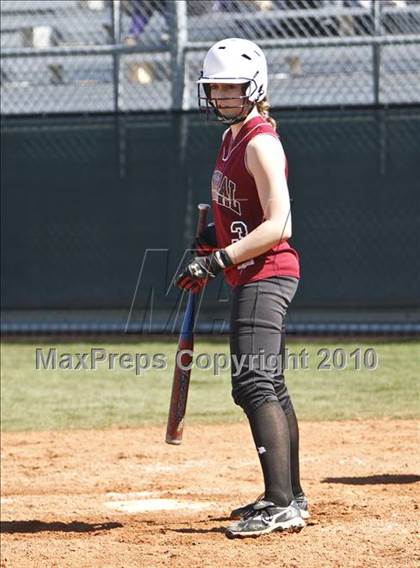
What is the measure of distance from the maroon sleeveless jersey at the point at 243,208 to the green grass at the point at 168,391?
340cm

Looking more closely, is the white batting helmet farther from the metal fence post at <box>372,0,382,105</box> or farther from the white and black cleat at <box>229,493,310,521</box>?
the metal fence post at <box>372,0,382,105</box>

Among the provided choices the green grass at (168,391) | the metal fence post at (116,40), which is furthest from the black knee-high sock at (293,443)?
the metal fence post at (116,40)

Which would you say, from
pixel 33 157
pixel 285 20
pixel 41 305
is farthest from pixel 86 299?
pixel 285 20

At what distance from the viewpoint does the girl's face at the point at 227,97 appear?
175 inches

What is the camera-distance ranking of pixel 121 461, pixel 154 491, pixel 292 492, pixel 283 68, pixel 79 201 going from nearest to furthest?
1. pixel 292 492
2. pixel 154 491
3. pixel 121 461
4. pixel 79 201
5. pixel 283 68

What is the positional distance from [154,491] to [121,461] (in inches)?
33.5

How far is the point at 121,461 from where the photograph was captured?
21.6 ft

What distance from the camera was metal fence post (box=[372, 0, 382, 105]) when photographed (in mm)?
11016

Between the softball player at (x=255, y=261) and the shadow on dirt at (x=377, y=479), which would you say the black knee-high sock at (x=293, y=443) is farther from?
the shadow on dirt at (x=377, y=479)

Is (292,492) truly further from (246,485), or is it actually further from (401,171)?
(401,171)

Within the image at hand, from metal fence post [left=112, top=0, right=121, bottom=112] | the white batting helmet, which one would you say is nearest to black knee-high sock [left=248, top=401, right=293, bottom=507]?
the white batting helmet

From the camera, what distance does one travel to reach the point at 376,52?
11.2 meters

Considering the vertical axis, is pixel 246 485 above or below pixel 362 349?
below

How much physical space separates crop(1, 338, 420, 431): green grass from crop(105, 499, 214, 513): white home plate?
2.19 metres
